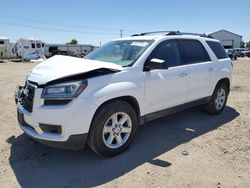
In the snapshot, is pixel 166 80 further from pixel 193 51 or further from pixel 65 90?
pixel 65 90

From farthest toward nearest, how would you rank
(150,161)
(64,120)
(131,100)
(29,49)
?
(29,49) → (131,100) → (150,161) → (64,120)

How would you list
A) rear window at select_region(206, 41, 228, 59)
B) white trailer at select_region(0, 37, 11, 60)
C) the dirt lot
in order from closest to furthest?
the dirt lot → rear window at select_region(206, 41, 228, 59) → white trailer at select_region(0, 37, 11, 60)

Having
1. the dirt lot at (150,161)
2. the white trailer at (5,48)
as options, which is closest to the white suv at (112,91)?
the dirt lot at (150,161)

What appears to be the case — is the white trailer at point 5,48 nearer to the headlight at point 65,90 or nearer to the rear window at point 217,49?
the rear window at point 217,49

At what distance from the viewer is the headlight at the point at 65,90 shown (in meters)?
3.02

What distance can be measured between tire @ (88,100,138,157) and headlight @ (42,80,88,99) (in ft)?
1.36

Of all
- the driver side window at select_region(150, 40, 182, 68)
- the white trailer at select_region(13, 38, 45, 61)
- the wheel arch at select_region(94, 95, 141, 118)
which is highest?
the white trailer at select_region(13, 38, 45, 61)

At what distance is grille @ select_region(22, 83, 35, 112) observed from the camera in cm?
325

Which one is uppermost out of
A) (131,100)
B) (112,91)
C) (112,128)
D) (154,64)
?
(154,64)

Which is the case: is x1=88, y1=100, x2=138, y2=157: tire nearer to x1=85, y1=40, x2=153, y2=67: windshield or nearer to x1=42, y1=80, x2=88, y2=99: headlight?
x1=42, y1=80, x2=88, y2=99: headlight

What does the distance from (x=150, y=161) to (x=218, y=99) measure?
9.44 feet

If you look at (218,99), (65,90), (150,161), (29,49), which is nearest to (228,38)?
(29,49)

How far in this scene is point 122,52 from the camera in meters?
4.25

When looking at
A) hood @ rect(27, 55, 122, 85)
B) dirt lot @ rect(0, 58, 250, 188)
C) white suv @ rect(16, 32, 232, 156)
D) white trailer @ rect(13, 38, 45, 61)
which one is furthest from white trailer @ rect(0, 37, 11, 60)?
hood @ rect(27, 55, 122, 85)
